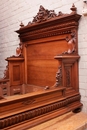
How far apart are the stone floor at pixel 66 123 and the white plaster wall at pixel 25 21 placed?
0.37 metres

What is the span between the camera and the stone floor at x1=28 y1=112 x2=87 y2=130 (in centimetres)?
135

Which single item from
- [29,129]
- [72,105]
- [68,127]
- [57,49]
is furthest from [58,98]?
[57,49]

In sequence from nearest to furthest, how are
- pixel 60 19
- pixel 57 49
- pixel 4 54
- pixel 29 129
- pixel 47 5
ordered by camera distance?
pixel 29 129
pixel 60 19
pixel 57 49
pixel 47 5
pixel 4 54

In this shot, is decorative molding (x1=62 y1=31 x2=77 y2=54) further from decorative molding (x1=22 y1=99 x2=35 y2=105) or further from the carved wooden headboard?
decorative molding (x1=22 y1=99 x2=35 y2=105)

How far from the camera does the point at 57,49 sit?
2.11m

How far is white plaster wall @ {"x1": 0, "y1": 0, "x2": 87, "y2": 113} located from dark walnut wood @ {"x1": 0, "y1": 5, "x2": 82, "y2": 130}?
0.06 meters

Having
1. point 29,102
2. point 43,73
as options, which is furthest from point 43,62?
point 29,102

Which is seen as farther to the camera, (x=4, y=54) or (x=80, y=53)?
(x=4, y=54)

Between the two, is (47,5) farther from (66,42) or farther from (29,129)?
(29,129)

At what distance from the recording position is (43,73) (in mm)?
2287

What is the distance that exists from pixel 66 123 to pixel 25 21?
1.81 metres

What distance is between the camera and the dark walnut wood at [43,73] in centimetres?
137

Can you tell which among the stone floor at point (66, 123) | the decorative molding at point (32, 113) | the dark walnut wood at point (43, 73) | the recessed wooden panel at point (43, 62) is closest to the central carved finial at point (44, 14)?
the dark walnut wood at point (43, 73)

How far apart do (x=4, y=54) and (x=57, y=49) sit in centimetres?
146
